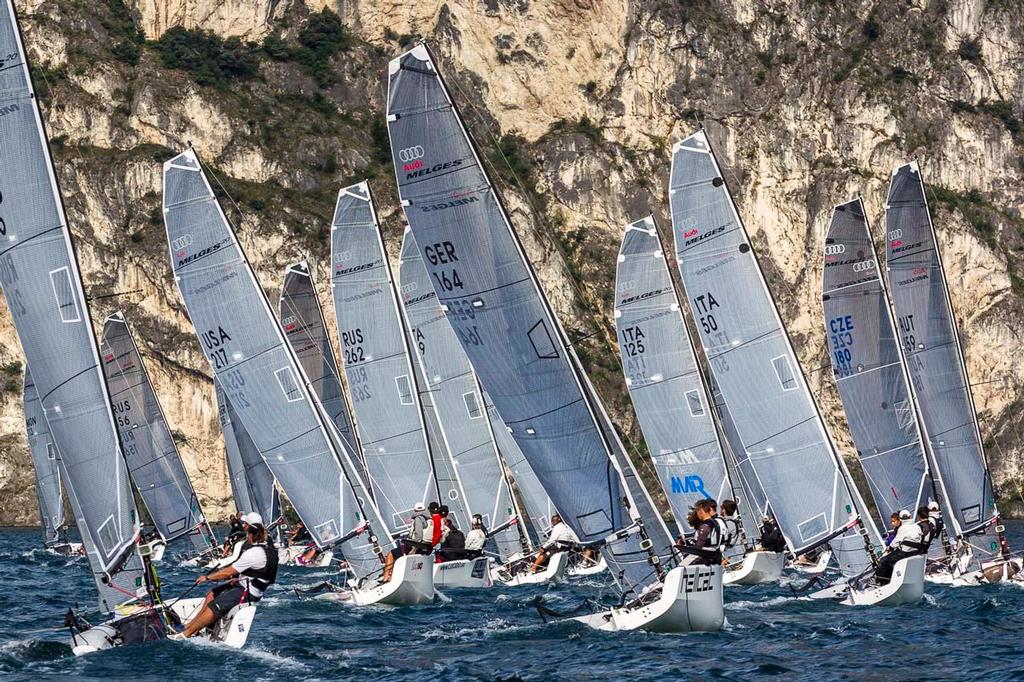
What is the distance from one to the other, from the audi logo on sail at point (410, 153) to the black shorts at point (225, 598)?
229 inches

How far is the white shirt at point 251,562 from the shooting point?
666 inches

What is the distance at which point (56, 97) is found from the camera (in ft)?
242

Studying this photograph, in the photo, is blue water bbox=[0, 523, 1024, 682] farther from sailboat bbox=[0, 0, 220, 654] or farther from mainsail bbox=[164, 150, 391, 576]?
mainsail bbox=[164, 150, 391, 576]

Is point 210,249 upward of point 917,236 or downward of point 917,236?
upward

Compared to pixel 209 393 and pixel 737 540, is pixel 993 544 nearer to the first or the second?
pixel 737 540

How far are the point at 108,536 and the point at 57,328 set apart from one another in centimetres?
246

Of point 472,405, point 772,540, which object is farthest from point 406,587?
point 772,540

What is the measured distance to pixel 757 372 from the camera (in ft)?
78.6

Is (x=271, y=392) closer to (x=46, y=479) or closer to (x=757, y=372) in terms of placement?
(x=757, y=372)

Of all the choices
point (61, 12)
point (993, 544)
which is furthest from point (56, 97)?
point (993, 544)

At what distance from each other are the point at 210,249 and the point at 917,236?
13.5 m

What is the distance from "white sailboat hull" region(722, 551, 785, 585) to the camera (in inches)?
1085

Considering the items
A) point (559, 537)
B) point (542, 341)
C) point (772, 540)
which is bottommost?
point (772, 540)

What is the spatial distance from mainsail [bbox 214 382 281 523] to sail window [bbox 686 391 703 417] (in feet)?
39.0
